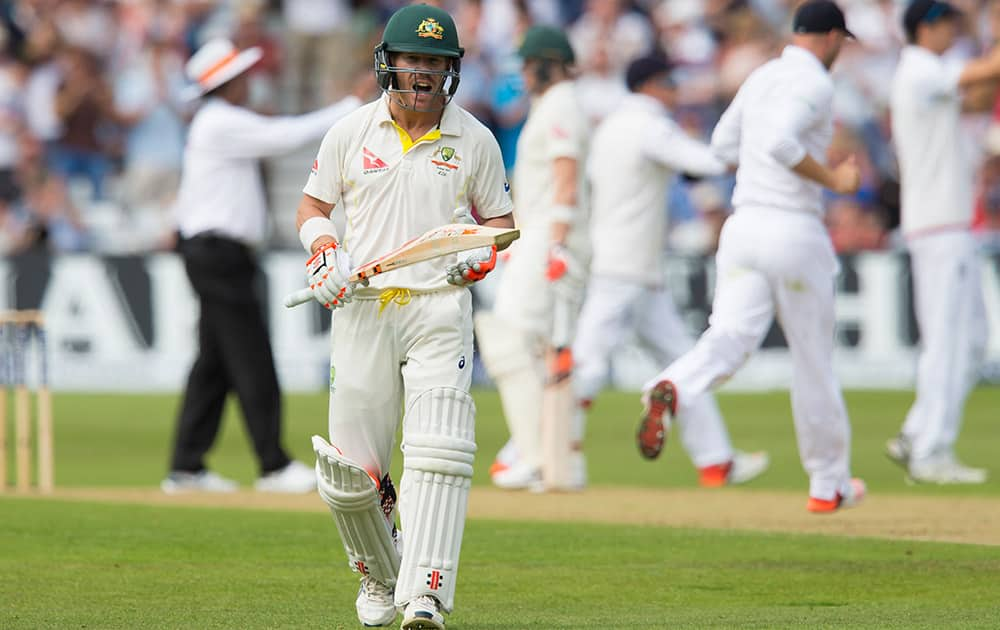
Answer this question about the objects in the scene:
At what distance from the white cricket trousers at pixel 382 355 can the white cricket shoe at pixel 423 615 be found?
57 centimetres

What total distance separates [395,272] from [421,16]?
84 centimetres

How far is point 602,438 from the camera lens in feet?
47.7

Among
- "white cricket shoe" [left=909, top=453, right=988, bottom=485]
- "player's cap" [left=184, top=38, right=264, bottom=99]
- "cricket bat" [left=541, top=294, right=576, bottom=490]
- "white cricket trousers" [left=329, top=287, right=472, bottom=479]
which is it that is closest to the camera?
"white cricket trousers" [left=329, top=287, right=472, bottom=479]

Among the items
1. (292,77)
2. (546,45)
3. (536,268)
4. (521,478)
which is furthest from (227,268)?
Answer: (292,77)

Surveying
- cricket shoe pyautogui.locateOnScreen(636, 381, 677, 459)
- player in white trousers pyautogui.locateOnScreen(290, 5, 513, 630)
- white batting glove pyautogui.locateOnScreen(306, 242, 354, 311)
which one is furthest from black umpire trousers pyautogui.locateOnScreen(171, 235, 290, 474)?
white batting glove pyautogui.locateOnScreen(306, 242, 354, 311)

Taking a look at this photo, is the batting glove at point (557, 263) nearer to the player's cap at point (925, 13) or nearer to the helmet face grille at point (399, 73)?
the player's cap at point (925, 13)

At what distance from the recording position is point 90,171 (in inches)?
800

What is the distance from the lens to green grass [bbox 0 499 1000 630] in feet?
20.6

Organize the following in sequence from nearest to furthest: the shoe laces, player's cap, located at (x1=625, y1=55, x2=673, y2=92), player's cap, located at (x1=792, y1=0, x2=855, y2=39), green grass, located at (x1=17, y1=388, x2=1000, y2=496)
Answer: the shoe laces → player's cap, located at (x1=792, y1=0, x2=855, y2=39) → player's cap, located at (x1=625, y1=55, x2=673, y2=92) → green grass, located at (x1=17, y1=388, x2=1000, y2=496)

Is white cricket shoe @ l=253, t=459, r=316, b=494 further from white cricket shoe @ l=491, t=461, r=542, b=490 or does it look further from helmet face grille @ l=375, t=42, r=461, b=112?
helmet face grille @ l=375, t=42, r=461, b=112

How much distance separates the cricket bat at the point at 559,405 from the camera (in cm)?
1064

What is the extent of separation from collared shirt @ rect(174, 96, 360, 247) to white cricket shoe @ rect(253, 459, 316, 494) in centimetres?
135

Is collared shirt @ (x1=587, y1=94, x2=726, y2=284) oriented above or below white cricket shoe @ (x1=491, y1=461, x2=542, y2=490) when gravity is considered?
above

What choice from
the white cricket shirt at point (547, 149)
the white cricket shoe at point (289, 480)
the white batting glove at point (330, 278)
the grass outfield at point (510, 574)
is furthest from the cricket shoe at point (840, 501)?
the white batting glove at point (330, 278)
